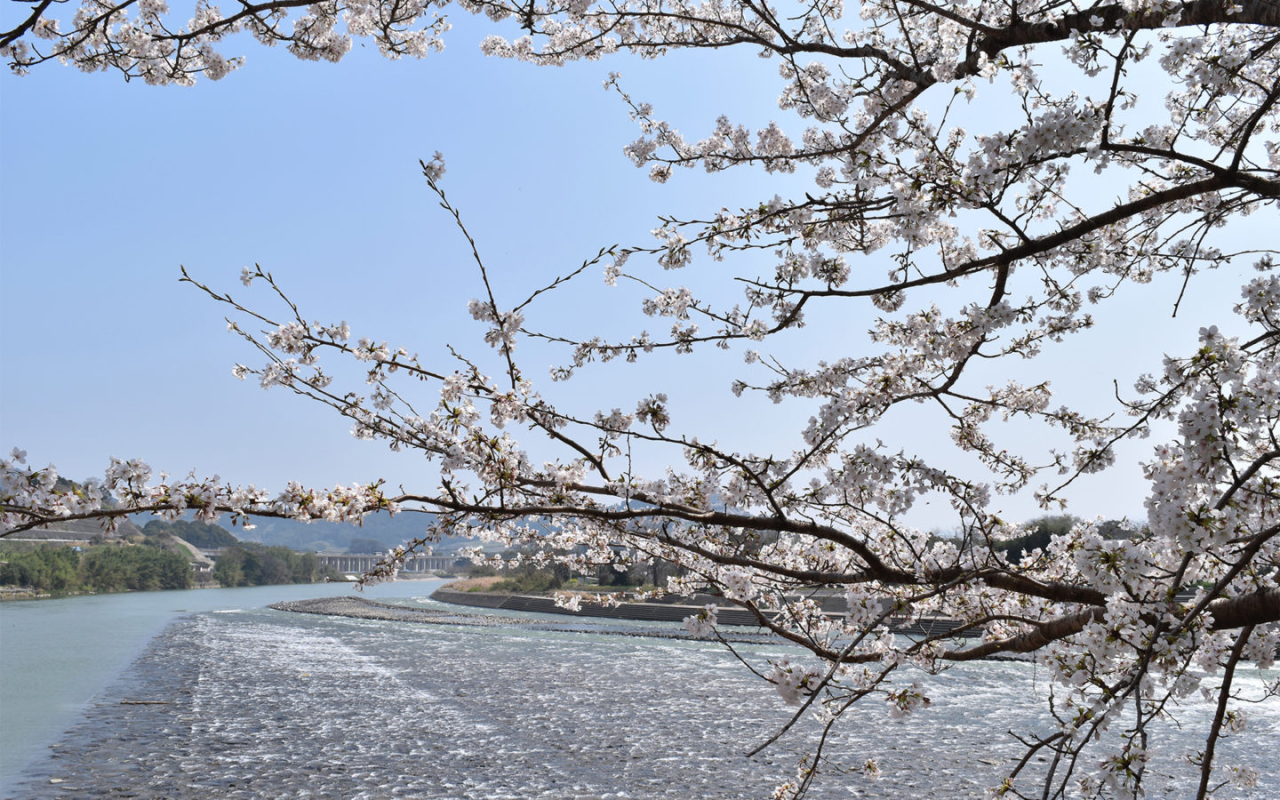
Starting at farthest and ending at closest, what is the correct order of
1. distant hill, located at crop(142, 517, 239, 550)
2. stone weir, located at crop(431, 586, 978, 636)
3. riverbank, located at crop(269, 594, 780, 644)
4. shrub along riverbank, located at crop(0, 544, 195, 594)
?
distant hill, located at crop(142, 517, 239, 550), shrub along riverbank, located at crop(0, 544, 195, 594), stone weir, located at crop(431, 586, 978, 636), riverbank, located at crop(269, 594, 780, 644)

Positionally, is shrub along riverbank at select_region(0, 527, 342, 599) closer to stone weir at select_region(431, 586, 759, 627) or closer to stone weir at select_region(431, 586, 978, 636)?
stone weir at select_region(431, 586, 759, 627)

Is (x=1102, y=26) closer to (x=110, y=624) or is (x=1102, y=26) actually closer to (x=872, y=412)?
(x=872, y=412)

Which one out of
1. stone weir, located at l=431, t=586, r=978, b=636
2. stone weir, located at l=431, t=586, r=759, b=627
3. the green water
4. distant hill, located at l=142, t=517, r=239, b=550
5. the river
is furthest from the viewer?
distant hill, located at l=142, t=517, r=239, b=550

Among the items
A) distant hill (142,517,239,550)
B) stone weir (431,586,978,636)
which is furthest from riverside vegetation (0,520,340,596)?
stone weir (431,586,978,636)

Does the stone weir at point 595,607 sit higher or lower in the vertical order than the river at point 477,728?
lower

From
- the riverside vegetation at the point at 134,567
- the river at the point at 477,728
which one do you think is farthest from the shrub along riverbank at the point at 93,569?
the river at the point at 477,728

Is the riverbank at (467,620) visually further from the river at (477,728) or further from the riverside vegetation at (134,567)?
the riverside vegetation at (134,567)

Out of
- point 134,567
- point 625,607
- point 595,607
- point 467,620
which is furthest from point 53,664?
point 134,567

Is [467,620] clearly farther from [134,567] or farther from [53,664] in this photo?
[134,567]

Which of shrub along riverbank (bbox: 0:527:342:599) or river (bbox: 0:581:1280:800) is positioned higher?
river (bbox: 0:581:1280:800)

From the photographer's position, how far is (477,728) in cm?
1341

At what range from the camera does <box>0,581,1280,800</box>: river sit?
1006 cm

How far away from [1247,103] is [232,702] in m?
17.8

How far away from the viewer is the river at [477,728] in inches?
396
